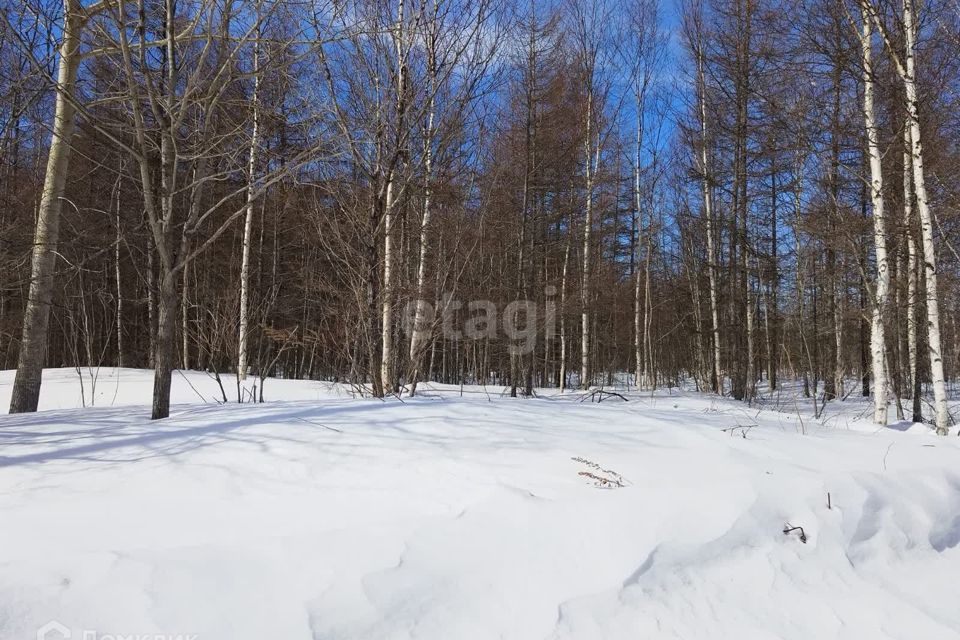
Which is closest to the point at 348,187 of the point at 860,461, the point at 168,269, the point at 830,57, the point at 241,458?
the point at 168,269

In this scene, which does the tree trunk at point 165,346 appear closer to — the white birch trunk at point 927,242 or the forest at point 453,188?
the forest at point 453,188

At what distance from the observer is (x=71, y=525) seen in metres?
1.92

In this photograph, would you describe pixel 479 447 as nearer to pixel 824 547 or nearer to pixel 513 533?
pixel 513 533

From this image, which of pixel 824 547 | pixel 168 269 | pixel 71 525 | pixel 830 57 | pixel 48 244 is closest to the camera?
pixel 71 525

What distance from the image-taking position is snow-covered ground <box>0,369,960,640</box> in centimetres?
157

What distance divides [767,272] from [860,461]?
12.6 metres
